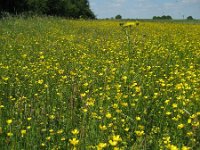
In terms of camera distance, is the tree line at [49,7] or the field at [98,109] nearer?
the field at [98,109]

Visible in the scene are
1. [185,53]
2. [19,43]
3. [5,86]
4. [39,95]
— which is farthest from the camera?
[19,43]

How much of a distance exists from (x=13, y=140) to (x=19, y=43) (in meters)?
7.06

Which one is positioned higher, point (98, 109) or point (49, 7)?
point (49, 7)

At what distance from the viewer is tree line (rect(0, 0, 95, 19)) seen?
2812 centimetres

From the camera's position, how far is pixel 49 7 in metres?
41.1

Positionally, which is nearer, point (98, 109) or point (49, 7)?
point (98, 109)

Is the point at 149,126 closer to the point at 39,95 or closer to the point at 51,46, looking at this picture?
the point at 39,95

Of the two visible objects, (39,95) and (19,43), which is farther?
(19,43)

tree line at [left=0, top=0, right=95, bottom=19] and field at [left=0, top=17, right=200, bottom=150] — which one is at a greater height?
tree line at [left=0, top=0, right=95, bottom=19]

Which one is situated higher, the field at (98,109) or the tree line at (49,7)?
the tree line at (49,7)

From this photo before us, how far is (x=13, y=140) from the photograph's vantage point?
3570mm

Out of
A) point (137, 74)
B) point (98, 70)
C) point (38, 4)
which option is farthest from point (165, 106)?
point (38, 4)

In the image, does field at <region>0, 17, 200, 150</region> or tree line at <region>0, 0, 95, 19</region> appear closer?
field at <region>0, 17, 200, 150</region>

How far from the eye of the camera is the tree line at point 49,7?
92.2 feet
